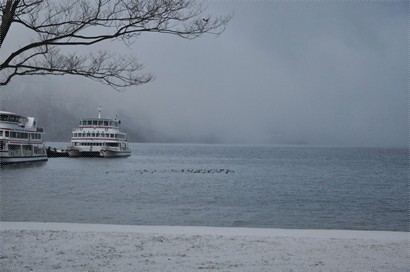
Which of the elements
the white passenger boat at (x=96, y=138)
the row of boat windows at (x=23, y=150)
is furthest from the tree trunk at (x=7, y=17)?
the white passenger boat at (x=96, y=138)

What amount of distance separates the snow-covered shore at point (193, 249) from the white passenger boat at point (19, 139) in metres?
43.6

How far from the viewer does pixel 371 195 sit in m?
33.1

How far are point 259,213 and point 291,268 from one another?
55.0ft

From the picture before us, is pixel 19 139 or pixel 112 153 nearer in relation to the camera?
pixel 19 139

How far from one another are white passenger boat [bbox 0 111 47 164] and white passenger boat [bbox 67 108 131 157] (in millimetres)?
9935

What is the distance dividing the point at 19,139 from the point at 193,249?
5055cm

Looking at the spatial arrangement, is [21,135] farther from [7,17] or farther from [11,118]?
[7,17]

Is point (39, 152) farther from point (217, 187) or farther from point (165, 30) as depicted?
point (165, 30)

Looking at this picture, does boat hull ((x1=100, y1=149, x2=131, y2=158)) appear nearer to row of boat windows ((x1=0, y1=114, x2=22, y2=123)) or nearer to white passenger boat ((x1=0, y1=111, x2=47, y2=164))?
white passenger boat ((x1=0, y1=111, x2=47, y2=164))

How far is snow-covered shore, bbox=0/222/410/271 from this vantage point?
241 inches

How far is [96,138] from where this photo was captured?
7144 centimetres

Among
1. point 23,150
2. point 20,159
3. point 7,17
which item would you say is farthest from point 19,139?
point 7,17

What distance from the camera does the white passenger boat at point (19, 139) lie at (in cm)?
4878

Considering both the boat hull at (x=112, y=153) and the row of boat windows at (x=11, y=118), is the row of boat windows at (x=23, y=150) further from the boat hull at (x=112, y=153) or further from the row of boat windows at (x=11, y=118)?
the boat hull at (x=112, y=153)
